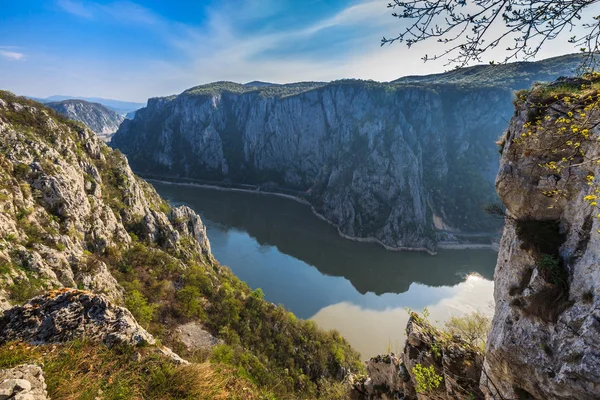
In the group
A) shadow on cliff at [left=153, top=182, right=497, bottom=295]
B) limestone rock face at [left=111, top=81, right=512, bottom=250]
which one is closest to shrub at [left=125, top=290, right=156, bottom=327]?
shadow on cliff at [left=153, top=182, right=497, bottom=295]

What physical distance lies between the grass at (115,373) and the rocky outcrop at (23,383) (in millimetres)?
189

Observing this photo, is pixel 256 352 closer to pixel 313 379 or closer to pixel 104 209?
pixel 313 379

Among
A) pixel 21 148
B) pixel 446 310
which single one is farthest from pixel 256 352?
pixel 446 310

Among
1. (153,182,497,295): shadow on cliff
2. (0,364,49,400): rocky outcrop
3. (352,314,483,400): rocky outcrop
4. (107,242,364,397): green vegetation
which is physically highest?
(0,364,49,400): rocky outcrop

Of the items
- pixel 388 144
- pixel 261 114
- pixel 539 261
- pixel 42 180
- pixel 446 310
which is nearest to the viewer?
pixel 539 261

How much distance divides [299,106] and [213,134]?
144 ft

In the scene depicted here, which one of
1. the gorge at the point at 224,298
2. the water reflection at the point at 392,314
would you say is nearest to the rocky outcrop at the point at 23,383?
the gorge at the point at 224,298

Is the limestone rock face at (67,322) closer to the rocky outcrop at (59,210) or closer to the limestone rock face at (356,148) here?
the rocky outcrop at (59,210)

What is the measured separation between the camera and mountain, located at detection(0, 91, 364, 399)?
4395mm

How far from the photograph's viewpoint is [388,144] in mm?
88500

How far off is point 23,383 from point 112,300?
14.2 m

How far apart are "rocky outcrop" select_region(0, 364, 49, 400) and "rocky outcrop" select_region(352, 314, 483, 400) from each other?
292 inches

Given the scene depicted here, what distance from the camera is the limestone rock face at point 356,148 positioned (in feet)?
260

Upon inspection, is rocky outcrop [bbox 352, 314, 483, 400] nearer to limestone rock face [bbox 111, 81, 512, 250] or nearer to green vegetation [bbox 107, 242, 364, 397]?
green vegetation [bbox 107, 242, 364, 397]
